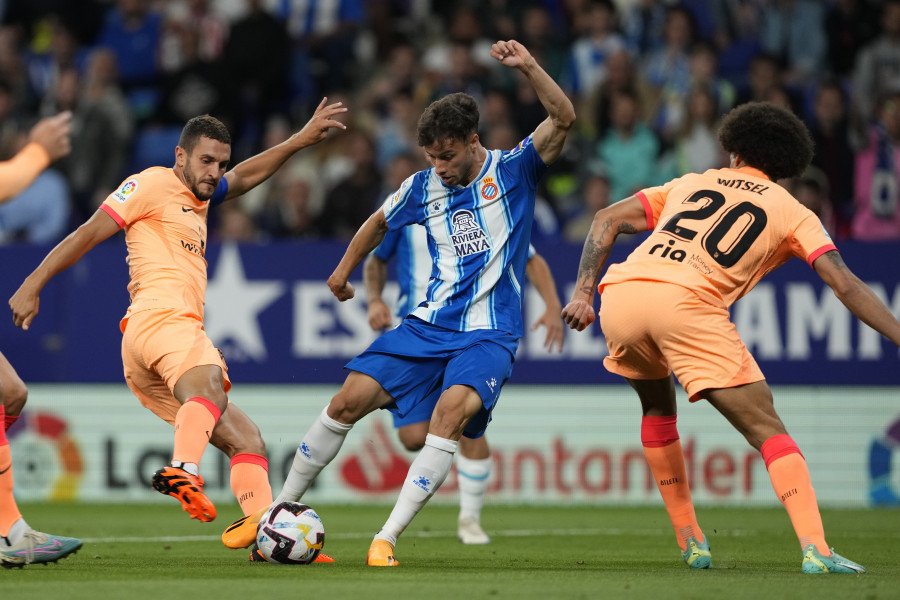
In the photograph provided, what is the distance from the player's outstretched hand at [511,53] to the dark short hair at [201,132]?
1.56 metres

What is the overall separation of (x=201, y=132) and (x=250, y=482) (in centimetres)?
190

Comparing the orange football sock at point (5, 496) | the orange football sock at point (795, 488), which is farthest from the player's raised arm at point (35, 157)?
the orange football sock at point (795, 488)

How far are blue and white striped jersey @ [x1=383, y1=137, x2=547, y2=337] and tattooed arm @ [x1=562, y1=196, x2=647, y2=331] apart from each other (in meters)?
0.63

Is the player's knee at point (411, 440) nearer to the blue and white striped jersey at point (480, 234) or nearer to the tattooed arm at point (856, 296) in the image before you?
the blue and white striped jersey at point (480, 234)

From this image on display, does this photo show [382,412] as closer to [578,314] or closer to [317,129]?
[317,129]

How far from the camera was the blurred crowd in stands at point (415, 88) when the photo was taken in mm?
13094

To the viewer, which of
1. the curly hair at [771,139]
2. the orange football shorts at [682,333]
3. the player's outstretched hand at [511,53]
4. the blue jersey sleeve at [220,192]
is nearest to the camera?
the orange football shorts at [682,333]

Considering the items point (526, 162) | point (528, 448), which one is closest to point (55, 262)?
point (526, 162)

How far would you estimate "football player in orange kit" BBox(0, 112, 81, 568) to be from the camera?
5.82 metres

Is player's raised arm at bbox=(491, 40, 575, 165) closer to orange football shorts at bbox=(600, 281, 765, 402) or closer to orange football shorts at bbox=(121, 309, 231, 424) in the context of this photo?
orange football shorts at bbox=(600, 281, 765, 402)

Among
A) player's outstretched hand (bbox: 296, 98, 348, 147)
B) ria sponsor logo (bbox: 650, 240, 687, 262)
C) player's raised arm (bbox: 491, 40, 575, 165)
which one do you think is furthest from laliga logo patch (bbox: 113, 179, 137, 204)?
ria sponsor logo (bbox: 650, 240, 687, 262)

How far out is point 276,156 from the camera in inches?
292

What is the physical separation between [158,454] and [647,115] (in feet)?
20.4

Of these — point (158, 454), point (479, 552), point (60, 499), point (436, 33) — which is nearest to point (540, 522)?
point (479, 552)
